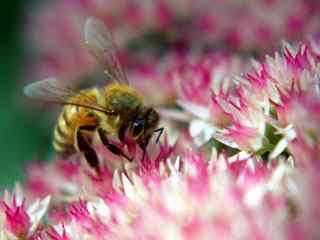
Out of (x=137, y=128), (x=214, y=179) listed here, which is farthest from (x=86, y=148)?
(x=214, y=179)

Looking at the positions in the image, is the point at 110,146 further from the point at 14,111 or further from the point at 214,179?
the point at 14,111

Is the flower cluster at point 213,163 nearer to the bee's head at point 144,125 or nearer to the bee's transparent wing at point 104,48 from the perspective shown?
the bee's head at point 144,125

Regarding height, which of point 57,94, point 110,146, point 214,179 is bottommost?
point 214,179

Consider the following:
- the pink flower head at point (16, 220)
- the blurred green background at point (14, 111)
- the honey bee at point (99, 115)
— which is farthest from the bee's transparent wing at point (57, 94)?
the blurred green background at point (14, 111)

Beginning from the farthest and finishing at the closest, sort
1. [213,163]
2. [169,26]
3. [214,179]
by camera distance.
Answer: [169,26], [213,163], [214,179]

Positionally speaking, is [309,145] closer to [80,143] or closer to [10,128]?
[80,143]

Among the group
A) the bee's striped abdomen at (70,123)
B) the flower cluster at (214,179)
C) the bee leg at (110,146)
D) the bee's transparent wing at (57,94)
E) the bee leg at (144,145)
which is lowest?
the flower cluster at (214,179)

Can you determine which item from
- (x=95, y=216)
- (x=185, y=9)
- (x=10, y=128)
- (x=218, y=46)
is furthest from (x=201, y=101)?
(x=10, y=128)
